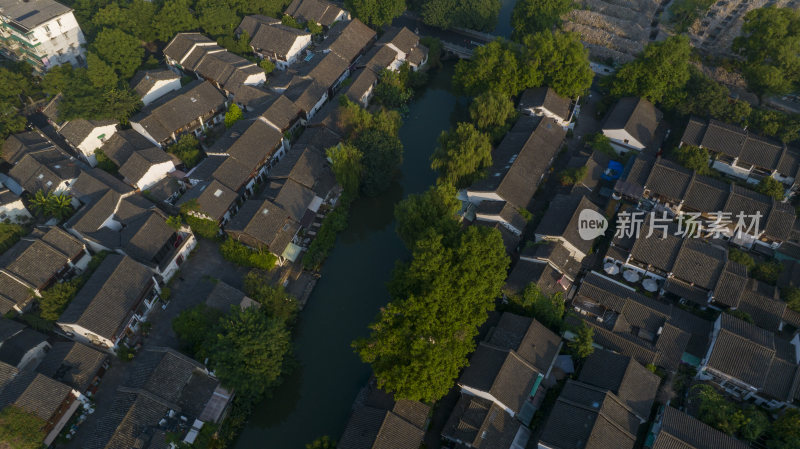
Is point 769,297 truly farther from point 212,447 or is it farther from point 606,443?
point 212,447

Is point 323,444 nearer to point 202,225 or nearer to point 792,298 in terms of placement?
point 202,225

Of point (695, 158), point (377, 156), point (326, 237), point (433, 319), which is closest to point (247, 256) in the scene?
point (326, 237)

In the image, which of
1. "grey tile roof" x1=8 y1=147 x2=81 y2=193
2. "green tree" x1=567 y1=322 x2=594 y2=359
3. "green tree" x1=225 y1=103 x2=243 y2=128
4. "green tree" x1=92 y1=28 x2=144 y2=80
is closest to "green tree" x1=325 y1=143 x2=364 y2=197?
"green tree" x1=225 y1=103 x2=243 y2=128

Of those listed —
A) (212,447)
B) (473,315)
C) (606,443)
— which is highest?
(473,315)

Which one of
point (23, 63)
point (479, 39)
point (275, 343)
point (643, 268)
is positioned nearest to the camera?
point (275, 343)

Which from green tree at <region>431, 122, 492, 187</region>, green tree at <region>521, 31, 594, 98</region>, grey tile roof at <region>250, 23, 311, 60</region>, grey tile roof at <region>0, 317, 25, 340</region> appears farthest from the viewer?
grey tile roof at <region>250, 23, 311, 60</region>

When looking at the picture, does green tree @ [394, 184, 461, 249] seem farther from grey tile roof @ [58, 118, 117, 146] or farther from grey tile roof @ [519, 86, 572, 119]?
grey tile roof @ [58, 118, 117, 146]

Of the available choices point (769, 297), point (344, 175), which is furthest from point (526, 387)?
point (344, 175)

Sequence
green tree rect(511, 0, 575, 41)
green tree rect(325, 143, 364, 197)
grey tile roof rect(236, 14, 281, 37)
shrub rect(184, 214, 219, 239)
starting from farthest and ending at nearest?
grey tile roof rect(236, 14, 281, 37) < green tree rect(511, 0, 575, 41) < green tree rect(325, 143, 364, 197) < shrub rect(184, 214, 219, 239)
